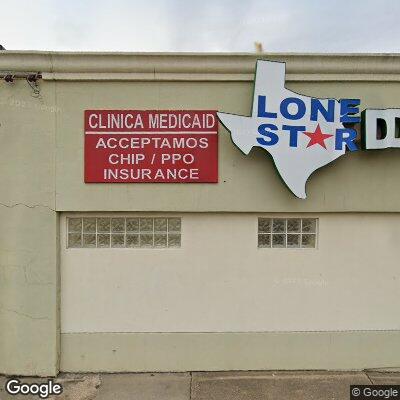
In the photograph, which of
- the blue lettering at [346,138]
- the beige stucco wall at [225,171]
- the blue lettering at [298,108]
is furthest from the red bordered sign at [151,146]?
the blue lettering at [346,138]

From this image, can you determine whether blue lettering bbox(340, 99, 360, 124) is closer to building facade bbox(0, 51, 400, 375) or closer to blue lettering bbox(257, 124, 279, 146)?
building facade bbox(0, 51, 400, 375)

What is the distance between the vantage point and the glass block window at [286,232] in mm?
5137

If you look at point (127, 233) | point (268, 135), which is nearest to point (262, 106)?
point (268, 135)

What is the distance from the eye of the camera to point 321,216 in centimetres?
507

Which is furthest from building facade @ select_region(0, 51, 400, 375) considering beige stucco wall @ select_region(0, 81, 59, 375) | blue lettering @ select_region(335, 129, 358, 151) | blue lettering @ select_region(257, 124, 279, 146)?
blue lettering @ select_region(335, 129, 358, 151)

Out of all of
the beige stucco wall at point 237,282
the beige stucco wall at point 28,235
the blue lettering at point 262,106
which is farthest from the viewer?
the beige stucco wall at point 237,282

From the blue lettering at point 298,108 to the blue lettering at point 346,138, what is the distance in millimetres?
593

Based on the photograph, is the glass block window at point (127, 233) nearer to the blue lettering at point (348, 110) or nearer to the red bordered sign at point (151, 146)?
the red bordered sign at point (151, 146)

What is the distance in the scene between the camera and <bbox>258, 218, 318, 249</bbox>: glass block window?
5.14m

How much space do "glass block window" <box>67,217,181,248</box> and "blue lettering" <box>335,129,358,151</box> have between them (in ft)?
8.50

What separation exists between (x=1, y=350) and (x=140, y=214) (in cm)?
288

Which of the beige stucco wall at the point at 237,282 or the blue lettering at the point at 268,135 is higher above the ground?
the blue lettering at the point at 268,135

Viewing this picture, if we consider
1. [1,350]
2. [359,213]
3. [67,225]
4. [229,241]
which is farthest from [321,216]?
[1,350]

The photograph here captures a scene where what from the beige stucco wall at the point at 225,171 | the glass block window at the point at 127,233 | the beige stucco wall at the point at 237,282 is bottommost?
the beige stucco wall at the point at 237,282
